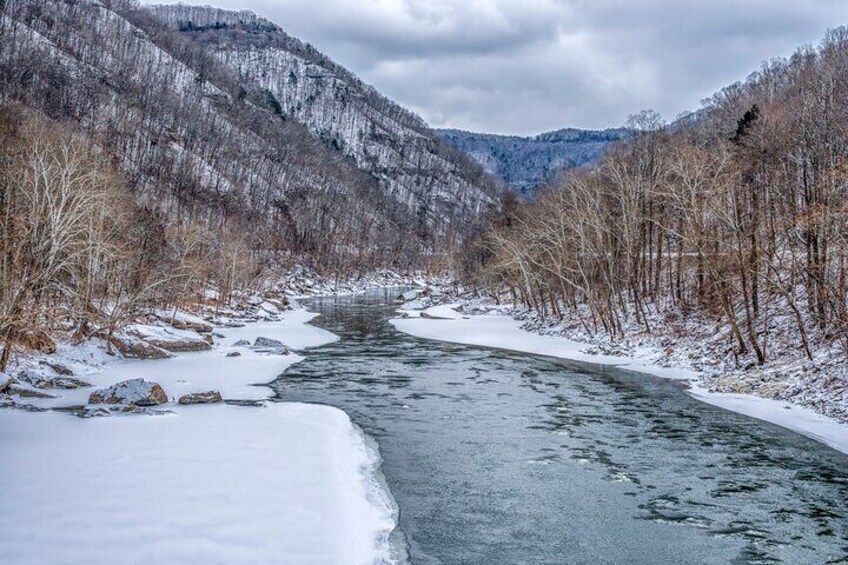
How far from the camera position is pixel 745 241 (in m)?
26.2

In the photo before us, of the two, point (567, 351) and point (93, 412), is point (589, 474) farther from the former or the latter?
point (567, 351)

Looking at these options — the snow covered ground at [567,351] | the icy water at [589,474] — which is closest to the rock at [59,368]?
the icy water at [589,474]

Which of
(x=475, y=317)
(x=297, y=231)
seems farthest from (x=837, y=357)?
(x=297, y=231)

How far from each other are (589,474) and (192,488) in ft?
26.1

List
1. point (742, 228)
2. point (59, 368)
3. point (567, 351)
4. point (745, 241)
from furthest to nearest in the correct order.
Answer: point (567, 351), point (745, 241), point (742, 228), point (59, 368)

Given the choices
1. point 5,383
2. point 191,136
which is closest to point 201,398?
point 5,383

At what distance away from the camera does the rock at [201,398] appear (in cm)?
1847

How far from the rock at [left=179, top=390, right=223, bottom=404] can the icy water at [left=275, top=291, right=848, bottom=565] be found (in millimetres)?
2786

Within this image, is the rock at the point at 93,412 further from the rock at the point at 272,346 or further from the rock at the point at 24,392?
the rock at the point at 272,346

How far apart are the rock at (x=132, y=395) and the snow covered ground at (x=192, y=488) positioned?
447mm

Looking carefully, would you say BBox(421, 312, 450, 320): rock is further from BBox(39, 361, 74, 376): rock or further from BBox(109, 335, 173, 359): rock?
BBox(39, 361, 74, 376): rock

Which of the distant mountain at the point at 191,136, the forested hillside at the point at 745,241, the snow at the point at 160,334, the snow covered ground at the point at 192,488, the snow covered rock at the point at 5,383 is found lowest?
the snow covered ground at the point at 192,488

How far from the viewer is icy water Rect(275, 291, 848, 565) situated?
9633mm

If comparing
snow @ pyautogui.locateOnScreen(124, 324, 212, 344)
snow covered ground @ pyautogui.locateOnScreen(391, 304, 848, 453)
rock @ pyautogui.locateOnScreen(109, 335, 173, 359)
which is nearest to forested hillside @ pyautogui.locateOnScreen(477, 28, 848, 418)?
snow covered ground @ pyautogui.locateOnScreen(391, 304, 848, 453)
